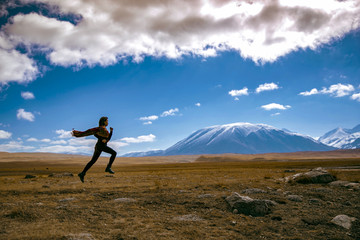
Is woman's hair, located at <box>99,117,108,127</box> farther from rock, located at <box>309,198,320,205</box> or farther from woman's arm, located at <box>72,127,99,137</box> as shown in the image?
rock, located at <box>309,198,320,205</box>

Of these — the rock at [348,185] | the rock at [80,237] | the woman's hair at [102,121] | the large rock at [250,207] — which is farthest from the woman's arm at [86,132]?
the rock at [348,185]

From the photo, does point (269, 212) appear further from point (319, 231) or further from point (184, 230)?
point (184, 230)

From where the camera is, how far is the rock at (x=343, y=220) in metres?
8.02

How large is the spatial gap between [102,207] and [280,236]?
22.0ft

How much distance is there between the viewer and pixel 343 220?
326 inches

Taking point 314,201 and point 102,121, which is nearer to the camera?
point 102,121

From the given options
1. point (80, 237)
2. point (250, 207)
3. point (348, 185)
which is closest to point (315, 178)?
point (348, 185)

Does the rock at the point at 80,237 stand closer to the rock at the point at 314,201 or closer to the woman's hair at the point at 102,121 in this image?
the woman's hair at the point at 102,121

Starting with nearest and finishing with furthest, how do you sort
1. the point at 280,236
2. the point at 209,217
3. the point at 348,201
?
1. the point at 280,236
2. the point at 209,217
3. the point at 348,201

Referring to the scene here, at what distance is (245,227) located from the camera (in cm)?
777

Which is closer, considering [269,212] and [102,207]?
[269,212]

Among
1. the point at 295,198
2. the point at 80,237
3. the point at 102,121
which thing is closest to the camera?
the point at 80,237

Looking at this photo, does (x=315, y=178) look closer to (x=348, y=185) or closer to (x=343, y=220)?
(x=348, y=185)

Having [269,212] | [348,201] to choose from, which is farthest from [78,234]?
[348,201]
